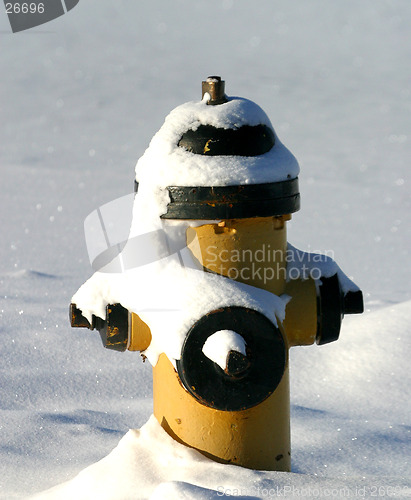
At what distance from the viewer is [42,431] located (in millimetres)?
2367

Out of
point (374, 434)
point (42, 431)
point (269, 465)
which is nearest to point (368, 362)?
point (374, 434)

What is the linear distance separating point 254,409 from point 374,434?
78 centimetres

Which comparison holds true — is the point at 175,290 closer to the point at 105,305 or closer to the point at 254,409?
the point at 105,305

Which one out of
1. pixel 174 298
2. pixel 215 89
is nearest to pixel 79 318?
pixel 174 298

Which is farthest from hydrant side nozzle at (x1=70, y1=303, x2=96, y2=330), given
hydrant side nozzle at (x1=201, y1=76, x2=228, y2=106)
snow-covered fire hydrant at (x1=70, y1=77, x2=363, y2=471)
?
hydrant side nozzle at (x1=201, y1=76, x2=228, y2=106)

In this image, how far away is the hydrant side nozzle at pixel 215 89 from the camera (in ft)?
6.33

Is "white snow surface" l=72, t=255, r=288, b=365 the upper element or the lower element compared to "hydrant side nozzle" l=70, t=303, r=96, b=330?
upper

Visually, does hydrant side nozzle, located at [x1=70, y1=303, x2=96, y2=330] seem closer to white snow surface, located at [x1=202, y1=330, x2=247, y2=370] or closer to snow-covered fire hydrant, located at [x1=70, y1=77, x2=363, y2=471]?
snow-covered fire hydrant, located at [x1=70, y1=77, x2=363, y2=471]

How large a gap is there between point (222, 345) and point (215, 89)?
680mm

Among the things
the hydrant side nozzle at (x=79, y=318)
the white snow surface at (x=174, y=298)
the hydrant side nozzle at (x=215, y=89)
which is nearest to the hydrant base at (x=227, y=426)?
the white snow surface at (x=174, y=298)

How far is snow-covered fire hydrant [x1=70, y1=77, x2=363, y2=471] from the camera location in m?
1.79

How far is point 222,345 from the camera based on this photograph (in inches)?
67.9

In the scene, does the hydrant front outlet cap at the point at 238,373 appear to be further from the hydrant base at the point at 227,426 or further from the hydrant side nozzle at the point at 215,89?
the hydrant side nozzle at the point at 215,89

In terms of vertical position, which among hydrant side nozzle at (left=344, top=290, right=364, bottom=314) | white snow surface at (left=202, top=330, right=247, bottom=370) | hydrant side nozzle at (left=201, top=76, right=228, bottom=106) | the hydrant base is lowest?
the hydrant base
